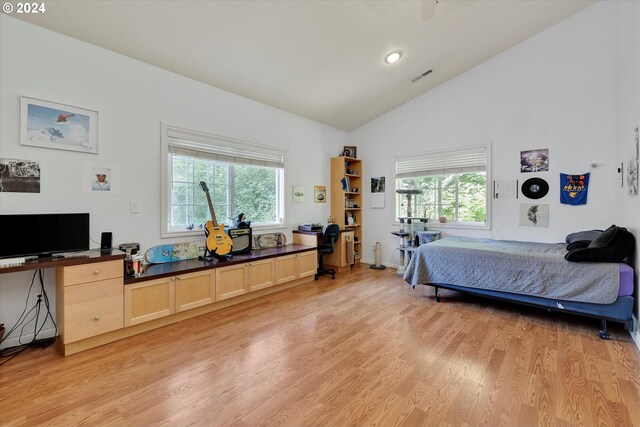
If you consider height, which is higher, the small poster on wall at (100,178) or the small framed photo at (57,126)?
the small framed photo at (57,126)

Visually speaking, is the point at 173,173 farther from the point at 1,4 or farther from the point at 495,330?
the point at 495,330

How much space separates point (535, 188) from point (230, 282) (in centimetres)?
441

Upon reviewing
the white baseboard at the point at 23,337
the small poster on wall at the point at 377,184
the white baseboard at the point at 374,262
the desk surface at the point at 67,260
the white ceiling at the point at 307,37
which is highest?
the white ceiling at the point at 307,37

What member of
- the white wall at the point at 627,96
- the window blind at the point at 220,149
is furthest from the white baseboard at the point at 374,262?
the white wall at the point at 627,96

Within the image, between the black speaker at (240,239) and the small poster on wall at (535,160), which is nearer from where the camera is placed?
the black speaker at (240,239)

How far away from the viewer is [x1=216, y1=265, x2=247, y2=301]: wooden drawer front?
10.7 feet

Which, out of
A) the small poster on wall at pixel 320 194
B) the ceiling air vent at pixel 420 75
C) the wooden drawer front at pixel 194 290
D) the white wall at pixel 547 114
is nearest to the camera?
the wooden drawer front at pixel 194 290

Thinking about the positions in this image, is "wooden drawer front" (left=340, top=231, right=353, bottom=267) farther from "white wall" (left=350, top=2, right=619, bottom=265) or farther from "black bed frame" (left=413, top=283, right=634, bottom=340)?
"black bed frame" (left=413, top=283, right=634, bottom=340)

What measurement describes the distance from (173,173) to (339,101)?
285 cm

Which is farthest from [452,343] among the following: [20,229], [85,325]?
[20,229]

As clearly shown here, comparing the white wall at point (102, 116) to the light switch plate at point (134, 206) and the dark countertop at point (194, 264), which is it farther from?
the dark countertop at point (194, 264)

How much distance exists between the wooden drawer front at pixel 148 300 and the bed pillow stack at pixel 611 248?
410cm

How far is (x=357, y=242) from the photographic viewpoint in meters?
5.78

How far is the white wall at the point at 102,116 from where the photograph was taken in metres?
2.40
